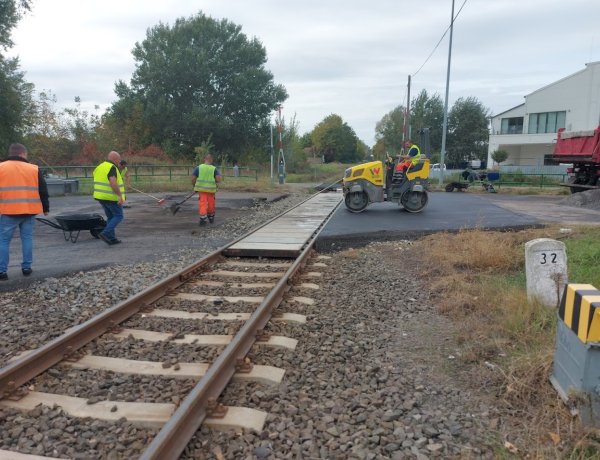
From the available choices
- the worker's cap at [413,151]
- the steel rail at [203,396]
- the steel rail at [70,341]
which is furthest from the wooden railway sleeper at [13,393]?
the worker's cap at [413,151]

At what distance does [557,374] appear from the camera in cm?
360

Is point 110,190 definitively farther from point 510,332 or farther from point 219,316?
point 510,332

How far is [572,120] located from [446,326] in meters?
49.7

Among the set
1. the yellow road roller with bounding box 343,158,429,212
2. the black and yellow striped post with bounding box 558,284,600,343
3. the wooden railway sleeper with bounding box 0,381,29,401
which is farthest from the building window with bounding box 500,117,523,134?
the wooden railway sleeper with bounding box 0,381,29,401

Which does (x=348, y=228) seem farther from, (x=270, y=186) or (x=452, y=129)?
(x=452, y=129)

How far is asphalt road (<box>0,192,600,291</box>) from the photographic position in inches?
336

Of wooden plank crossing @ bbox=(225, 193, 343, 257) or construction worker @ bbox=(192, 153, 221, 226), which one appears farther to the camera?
construction worker @ bbox=(192, 153, 221, 226)

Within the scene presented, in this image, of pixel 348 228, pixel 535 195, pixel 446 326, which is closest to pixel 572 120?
pixel 535 195

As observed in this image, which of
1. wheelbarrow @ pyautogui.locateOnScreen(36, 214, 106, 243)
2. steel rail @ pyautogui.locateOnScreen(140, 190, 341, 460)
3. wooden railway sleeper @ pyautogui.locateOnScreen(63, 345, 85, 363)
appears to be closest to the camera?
steel rail @ pyautogui.locateOnScreen(140, 190, 341, 460)

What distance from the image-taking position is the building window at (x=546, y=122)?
158ft

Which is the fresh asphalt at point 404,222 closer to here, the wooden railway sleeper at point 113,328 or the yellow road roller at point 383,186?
the yellow road roller at point 383,186

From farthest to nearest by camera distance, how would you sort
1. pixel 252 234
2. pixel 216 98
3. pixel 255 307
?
pixel 216 98
pixel 252 234
pixel 255 307

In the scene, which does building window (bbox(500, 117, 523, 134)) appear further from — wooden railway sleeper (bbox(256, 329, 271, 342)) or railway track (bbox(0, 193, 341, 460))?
wooden railway sleeper (bbox(256, 329, 271, 342))

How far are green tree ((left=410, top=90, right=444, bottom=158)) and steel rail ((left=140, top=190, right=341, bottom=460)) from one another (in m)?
62.0
